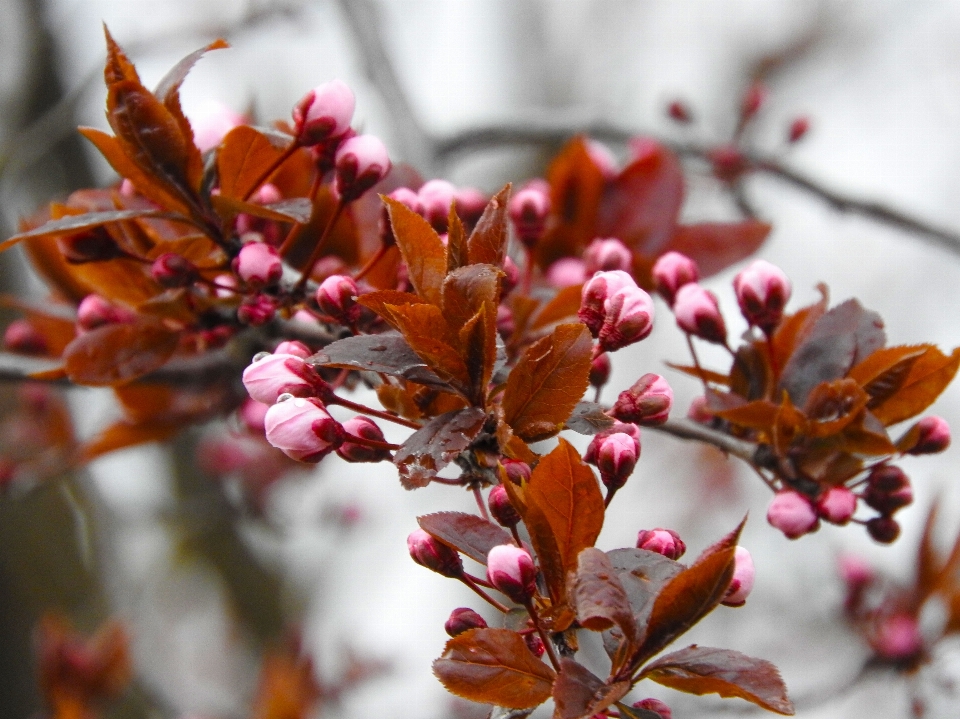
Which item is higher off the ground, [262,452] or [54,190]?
[54,190]

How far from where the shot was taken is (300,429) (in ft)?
2.13

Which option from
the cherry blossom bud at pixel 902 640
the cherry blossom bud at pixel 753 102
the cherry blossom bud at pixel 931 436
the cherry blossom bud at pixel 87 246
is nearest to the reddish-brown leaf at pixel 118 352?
the cherry blossom bud at pixel 87 246

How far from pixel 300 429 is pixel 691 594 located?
313mm

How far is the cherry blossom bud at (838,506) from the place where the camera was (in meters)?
0.80

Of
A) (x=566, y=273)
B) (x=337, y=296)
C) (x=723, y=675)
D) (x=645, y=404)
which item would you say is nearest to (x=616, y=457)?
(x=645, y=404)

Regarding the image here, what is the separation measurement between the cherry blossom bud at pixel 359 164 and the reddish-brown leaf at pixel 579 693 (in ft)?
1.68

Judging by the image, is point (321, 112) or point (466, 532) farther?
point (321, 112)

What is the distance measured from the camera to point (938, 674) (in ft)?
5.81

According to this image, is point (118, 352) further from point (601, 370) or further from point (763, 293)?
point (763, 293)

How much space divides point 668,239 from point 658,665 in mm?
792

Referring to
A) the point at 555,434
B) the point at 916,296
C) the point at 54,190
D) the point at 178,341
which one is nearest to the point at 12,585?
the point at 54,190

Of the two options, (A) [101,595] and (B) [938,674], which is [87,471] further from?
(B) [938,674]

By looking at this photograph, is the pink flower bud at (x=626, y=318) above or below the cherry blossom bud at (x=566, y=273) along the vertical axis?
above

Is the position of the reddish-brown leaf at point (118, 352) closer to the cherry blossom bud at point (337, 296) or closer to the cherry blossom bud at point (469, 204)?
the cherry blossom bud at point (337, 296)
